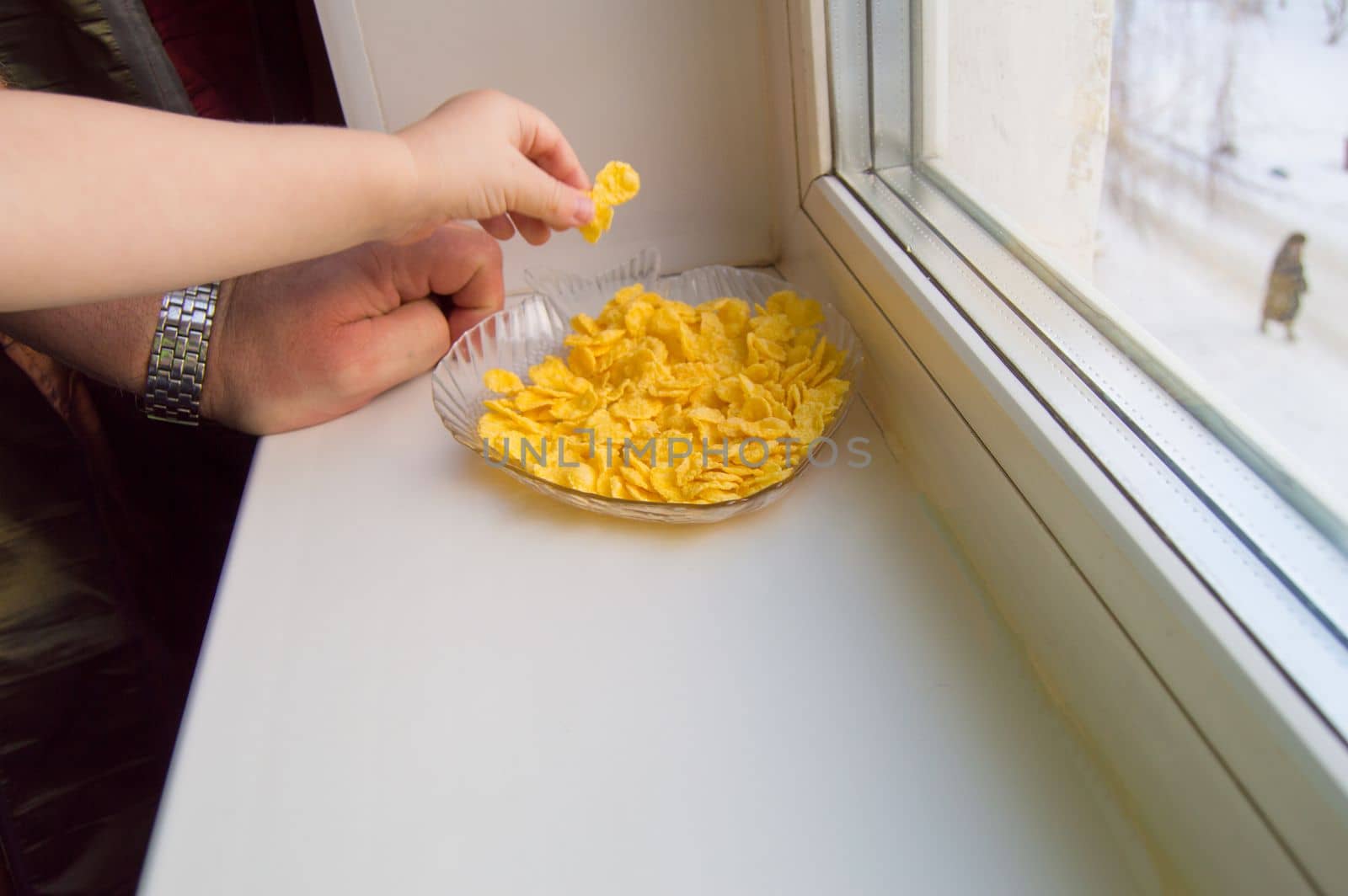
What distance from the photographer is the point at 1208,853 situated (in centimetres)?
28

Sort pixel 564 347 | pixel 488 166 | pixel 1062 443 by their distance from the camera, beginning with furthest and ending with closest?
pixel 564 347
pixel 488 166
pixel 1062 443

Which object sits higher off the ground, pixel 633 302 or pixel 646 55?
pixel 646 55

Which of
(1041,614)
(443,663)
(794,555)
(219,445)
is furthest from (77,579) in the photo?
(1041,614)

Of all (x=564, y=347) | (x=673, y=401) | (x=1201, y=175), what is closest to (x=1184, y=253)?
(x=1201, y=175)

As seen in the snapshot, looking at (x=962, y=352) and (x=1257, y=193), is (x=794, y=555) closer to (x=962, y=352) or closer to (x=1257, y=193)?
(x=962, y=352)

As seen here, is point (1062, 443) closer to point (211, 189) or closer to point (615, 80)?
point (211, 189)

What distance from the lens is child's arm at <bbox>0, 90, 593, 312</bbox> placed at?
0.35m

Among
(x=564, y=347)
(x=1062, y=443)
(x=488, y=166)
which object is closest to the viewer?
(x=1062, y=443)

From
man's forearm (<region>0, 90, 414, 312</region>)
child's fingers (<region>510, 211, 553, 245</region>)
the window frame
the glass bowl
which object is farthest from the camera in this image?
child's fingers (<region>510, 211, 553, 245</region>)

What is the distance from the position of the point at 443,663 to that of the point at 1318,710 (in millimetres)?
328

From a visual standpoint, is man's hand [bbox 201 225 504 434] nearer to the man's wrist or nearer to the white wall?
the man's wrist

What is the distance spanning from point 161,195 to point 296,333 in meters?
0.21

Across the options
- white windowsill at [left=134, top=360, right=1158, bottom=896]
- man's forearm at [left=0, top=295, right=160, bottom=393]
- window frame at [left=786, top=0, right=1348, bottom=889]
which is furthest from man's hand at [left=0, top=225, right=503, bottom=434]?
window frame at [left=786, top=0, right=1348, bottom=889]

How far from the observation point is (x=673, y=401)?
1.69ft
